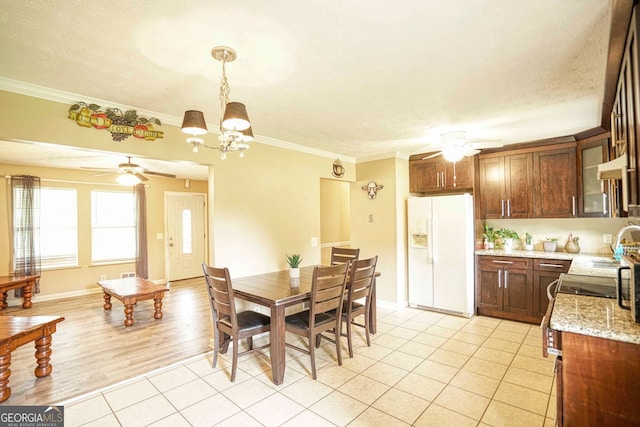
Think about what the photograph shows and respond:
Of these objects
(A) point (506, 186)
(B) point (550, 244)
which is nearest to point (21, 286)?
(A) point (506, 186)

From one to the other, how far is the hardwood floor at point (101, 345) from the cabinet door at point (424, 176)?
3670 mm

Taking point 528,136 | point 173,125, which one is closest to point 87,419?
point 173,125

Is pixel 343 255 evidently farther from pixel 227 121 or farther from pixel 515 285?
pixel 227 121

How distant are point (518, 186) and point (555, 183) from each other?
1.33ft

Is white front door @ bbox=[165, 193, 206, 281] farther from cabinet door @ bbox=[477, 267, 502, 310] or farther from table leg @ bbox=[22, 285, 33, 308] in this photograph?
cabinet door @ bbox=[477, 267, 502, 310]

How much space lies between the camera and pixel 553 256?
12.3 ft

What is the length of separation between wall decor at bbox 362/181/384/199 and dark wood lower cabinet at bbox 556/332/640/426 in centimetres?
364

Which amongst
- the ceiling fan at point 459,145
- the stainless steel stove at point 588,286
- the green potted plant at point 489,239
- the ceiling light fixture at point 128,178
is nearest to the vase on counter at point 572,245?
the green potted plant at point 489,239

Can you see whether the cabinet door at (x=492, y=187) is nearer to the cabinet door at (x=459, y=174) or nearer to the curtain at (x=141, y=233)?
the cabinet door at (x=459, y=174)

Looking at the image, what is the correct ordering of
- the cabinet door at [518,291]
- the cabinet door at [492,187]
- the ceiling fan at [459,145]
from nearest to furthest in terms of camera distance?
the ceiling fan at [459,145], the cabinet door at [518,291], the cabinet door at [492,187]

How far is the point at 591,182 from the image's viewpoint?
370 cm

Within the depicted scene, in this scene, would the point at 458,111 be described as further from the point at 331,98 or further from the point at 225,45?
the point at 225,45

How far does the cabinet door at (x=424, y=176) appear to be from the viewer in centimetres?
474

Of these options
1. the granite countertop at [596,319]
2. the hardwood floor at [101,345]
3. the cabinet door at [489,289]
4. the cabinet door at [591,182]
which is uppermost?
the cabinet door at [591,182]
